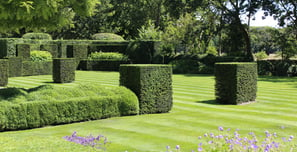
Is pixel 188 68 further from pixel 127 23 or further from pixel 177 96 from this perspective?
pixel 127 23

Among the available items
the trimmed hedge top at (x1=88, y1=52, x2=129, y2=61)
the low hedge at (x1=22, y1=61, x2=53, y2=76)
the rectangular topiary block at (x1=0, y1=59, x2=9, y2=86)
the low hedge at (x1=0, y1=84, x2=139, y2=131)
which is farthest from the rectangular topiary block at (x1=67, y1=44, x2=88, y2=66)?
the low hedge at (x1=0, y1=84, x2=139, y2=131)

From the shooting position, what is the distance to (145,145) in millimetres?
7777

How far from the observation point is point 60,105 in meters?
Answer: 10.2

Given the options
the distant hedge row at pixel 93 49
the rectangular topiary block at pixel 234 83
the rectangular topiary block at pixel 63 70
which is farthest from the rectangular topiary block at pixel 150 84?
the distant hedge row at pixel 93 49

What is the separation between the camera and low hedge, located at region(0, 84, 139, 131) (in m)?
9.44

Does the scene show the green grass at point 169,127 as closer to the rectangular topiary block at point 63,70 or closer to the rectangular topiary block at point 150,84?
the rectangular topiary block at point 150,84

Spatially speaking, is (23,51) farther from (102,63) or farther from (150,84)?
(150,84)

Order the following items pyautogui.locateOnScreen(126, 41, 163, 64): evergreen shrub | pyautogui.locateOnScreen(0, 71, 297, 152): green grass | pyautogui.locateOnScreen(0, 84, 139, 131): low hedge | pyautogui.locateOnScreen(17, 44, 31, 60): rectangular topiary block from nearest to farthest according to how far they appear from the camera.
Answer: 1. pyautogui.locateOnScreen(0, 71, 297, 152): green grass
2. pyautogui.locateOnScreen(0, 84, 139, 131): low hedge
3. pyautogui.locateOnScreen(17, 44, 31, 60): rectangular topiary block
4. pyautogui.locateOnScreen(126, 41, 163, 64): evergreen shrub

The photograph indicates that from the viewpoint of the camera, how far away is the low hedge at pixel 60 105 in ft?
31.0

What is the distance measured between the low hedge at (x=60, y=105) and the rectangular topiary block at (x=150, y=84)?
0.44 metres

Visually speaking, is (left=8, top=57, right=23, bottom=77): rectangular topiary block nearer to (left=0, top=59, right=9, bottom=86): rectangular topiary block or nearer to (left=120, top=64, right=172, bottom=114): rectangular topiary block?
(left=0, top=59, right=9, bottom=86): rectangular topiary block

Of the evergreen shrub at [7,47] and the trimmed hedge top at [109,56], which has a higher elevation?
the evergreen shrub at [7,47]

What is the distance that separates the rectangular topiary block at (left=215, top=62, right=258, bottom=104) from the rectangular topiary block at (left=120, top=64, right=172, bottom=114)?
10.5 ft

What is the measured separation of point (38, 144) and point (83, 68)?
28688mm
